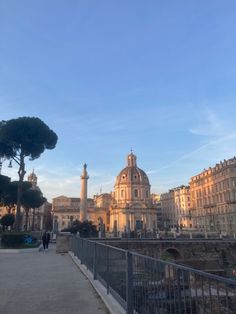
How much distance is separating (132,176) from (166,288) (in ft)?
262

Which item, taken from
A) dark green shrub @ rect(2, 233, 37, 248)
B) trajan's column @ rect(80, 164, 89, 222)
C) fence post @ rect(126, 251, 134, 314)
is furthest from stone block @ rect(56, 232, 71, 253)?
trajan's column @ rect(80, 164, 89, 222)

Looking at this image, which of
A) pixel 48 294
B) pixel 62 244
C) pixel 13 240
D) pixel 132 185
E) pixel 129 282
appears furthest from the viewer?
pixel 132 185

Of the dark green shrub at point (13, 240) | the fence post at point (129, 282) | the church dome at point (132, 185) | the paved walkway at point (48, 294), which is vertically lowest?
the paved walkway at point (48, 294)

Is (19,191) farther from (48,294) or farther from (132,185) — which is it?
(132,185)

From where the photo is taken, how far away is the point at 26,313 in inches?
220

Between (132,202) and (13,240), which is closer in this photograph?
(13,240)

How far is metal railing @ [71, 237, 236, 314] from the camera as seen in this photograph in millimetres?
3104

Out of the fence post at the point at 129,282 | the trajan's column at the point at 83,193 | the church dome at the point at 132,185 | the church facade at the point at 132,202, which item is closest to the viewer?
the fence post at the point at 129,282

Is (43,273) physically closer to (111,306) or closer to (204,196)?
(111,306)

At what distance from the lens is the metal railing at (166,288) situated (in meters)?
3.10

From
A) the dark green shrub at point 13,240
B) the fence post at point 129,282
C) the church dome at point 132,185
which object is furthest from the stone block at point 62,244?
the church dome at point 132,185

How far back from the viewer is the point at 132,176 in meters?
84.0

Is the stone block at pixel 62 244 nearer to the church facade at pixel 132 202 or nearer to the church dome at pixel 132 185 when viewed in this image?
the church facade at pixel 132 202

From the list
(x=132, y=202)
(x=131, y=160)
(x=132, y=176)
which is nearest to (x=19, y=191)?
(x=132, y=202)
